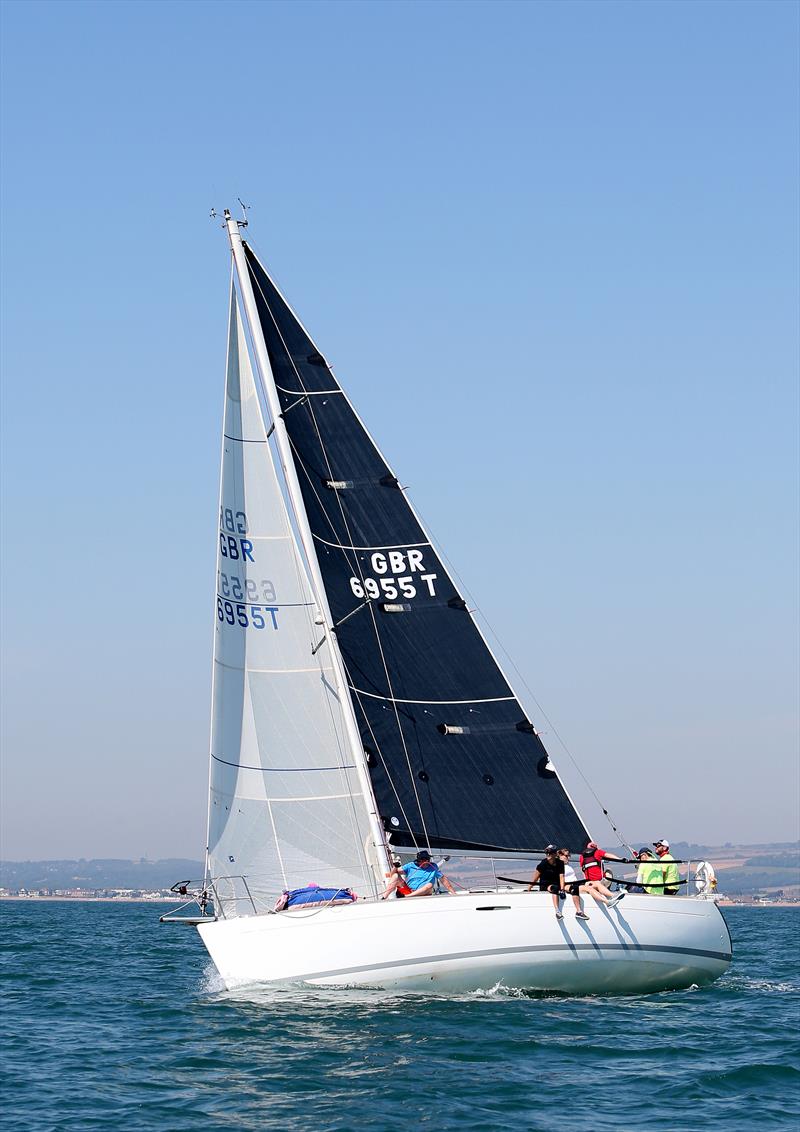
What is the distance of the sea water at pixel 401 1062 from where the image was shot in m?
12.0

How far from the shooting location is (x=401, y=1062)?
1366 centimetres

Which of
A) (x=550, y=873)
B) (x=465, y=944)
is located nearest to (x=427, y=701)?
(x=550, y=873)

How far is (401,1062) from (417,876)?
4.57 metres

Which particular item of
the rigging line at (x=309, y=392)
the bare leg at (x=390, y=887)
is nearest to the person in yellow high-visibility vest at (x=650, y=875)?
the bare leg at (x=390, y=887)

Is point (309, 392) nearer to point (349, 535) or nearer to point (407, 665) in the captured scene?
point (349, 535)

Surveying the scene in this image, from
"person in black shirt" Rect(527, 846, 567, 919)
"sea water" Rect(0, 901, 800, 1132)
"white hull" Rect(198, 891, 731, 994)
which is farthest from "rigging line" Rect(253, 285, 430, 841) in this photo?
"sea water" Rect(0, 901, 800, 1132)

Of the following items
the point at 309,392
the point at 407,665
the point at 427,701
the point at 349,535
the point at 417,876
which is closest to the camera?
the point at 417,876

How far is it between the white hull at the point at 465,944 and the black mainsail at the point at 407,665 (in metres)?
2.17

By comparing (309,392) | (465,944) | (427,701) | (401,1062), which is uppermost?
(309,392)

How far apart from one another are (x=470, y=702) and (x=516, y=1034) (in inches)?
223

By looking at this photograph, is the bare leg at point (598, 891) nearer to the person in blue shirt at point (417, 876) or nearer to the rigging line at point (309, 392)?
the person in blue shirt at point (417, 876)

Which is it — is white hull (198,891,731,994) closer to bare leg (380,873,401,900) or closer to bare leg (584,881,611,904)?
bare leg (584,881,611,904)

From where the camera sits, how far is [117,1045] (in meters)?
15.8

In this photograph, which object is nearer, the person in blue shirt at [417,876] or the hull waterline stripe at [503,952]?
the hull waterline stripe at [503,952]
